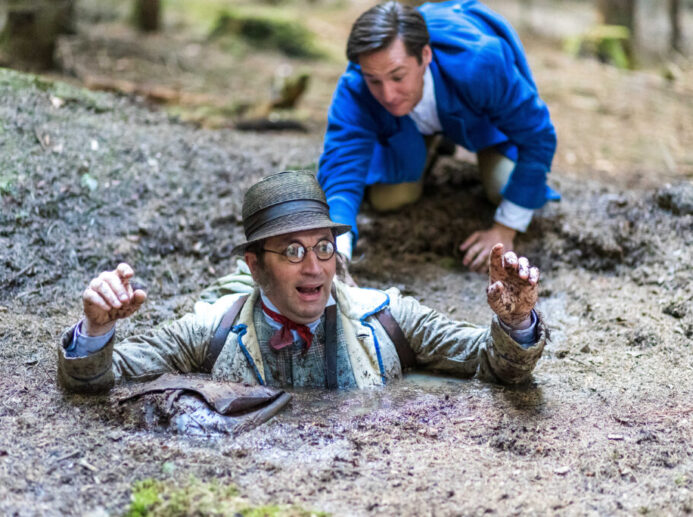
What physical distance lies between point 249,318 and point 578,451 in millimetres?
1542

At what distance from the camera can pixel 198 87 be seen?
957cm

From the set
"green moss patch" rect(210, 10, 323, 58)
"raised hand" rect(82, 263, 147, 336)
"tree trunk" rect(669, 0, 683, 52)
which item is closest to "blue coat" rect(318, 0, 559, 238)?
"raised hand" rect(82, 263, 147, 336)

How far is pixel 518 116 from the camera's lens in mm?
4922

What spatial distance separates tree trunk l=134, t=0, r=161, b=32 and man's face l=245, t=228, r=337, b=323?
935 centimetres

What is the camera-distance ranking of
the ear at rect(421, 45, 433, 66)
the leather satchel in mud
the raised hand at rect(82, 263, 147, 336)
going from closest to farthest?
the raised hand at rect(82, 263, 147, 336)
the leather satchel in mud
the ear at rect(421, 45, 433, 66)

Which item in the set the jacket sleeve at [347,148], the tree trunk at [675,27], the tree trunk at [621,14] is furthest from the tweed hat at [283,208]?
the tree trunk at [675,27]

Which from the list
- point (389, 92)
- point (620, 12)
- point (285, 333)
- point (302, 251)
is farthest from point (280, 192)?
point (620, 12)

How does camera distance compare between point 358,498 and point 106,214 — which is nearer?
point 358,498

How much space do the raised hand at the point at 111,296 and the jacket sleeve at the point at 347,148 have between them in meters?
1.87

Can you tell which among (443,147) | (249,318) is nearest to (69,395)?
(249,318)

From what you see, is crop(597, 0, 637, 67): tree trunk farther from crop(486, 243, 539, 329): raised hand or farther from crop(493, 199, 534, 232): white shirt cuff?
crop(486, 243, 539, 329): raised hand

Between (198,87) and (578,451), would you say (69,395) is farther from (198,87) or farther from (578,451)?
(198,87)

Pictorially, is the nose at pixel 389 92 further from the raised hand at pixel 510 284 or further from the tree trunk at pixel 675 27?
the tree trunk at pixel 675 27

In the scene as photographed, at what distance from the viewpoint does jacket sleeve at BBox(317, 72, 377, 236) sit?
4.69 meters
